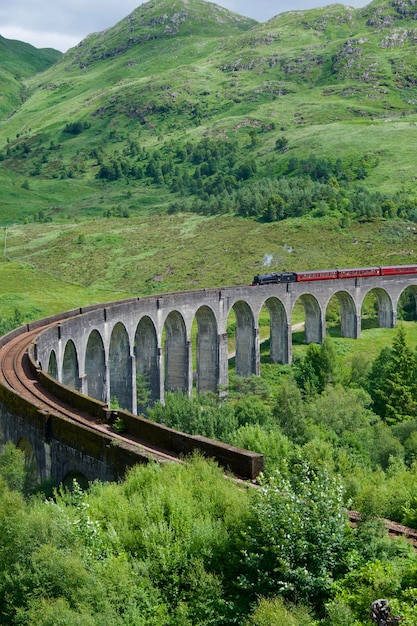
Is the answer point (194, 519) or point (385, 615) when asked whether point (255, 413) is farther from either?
point (385, 615)

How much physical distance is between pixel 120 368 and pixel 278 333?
22585 mm

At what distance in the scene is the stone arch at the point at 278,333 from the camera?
236 feet

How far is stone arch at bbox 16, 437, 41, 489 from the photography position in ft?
92.6

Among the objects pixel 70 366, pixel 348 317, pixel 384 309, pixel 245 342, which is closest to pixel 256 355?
pixel 245 342

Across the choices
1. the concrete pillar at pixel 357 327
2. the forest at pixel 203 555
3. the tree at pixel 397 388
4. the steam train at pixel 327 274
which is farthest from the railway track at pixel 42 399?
the concrete pillar at pixel 357 327

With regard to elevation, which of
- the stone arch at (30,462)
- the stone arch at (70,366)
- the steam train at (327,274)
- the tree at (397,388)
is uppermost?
the steam train at (327,274)

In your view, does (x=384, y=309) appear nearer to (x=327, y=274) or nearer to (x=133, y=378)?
(x=327, y=274)

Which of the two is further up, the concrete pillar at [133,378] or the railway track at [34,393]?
the railway track at [34,393]

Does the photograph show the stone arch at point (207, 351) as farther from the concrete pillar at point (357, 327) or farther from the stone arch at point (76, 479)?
the stone arch at point (76, 479)

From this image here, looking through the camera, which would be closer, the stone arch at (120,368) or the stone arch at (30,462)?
the stone arch at (30,462)

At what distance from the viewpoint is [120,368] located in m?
55.4

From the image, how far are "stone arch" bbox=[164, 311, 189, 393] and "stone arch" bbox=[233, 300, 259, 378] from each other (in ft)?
28.9

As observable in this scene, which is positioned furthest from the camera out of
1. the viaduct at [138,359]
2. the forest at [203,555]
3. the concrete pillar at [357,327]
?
the concrete pillar at [357,327]

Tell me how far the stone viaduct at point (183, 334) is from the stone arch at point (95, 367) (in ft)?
0.24
